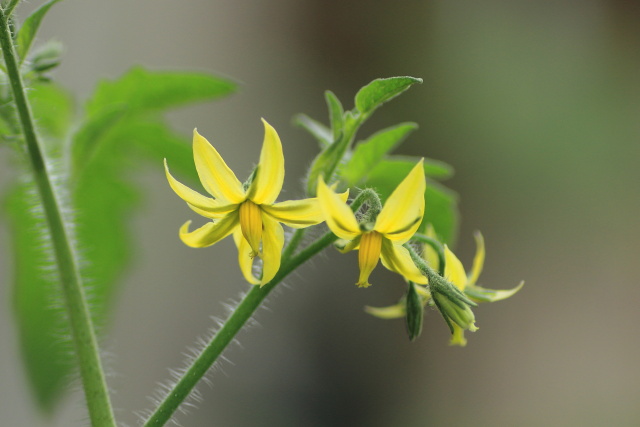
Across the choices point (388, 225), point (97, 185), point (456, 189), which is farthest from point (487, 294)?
point (456, 189)

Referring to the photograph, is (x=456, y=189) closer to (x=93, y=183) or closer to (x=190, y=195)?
(x=93, y=183)

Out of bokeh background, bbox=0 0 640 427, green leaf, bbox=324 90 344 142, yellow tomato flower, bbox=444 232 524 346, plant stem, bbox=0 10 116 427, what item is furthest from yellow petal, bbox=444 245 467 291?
bokeh background, bbox=0 0 640 427

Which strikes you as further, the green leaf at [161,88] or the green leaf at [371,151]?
the green leaf at [161,88]

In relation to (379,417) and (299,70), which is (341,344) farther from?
(299,70)

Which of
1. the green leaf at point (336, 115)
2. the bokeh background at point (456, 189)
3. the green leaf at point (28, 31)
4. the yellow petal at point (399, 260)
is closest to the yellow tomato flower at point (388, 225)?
the yellow petal at point (399, 260)

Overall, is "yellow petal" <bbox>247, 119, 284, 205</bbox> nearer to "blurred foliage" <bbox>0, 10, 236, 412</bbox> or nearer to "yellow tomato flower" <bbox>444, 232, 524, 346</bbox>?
"yellow tomato flower" <bbox>444, 232, 524, 346</bbox>

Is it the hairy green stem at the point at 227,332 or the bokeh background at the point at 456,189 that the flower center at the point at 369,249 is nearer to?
the hairy green stem at the point at 227,332

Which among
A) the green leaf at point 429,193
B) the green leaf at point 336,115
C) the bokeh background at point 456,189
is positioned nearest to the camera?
the green leaf at point 336,115

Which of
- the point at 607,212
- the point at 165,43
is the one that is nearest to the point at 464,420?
the point at 607,212
